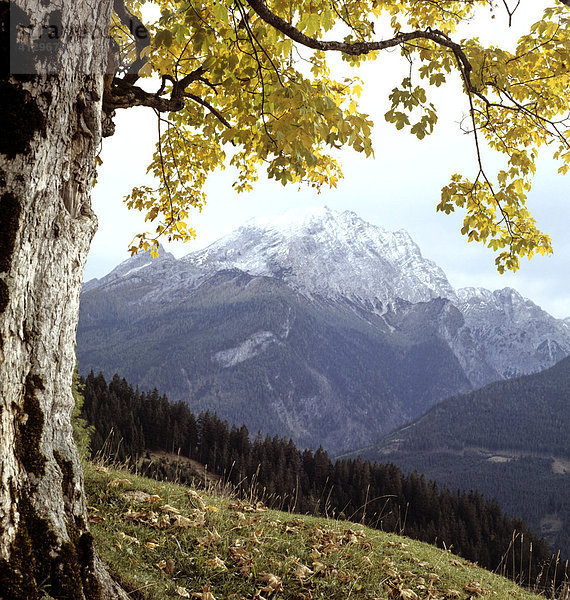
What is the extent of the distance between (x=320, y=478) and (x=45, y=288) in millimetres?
70691

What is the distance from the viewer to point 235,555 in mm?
5590

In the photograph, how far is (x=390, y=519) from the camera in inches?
2499

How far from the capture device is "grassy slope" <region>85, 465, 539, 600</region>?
4957 millimetres

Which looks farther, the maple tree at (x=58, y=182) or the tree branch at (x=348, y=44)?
the tree branch at (x=348, y=44)

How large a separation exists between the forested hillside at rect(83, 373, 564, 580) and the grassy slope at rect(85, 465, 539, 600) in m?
47.9

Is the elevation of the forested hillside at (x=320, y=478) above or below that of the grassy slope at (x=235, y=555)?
below

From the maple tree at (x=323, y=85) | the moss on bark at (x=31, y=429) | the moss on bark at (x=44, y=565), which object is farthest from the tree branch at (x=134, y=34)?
the moss on bark at (x=44, y=565)

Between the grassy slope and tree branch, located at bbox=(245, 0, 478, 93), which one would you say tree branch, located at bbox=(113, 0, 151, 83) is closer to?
tree branch, located at bbox=(245, 0, 478, 93)

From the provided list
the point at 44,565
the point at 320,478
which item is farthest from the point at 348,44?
the point at 320,478

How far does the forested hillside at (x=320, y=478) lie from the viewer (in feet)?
189

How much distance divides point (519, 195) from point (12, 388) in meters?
6.21

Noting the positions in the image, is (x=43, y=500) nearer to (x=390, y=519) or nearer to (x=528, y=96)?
(x=528, y=96)

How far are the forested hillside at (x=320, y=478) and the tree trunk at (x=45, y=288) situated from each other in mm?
52012

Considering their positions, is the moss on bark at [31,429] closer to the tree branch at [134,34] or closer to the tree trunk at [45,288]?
the tree trunk at [45,288]
